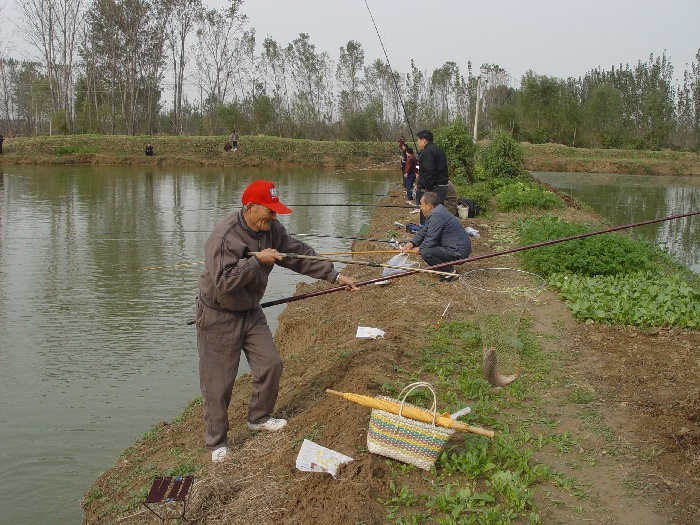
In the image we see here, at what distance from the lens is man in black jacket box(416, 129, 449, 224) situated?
41.5 feet

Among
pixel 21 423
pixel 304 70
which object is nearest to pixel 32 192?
pixel 21 423

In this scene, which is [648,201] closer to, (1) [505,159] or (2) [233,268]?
(1) [505,159]

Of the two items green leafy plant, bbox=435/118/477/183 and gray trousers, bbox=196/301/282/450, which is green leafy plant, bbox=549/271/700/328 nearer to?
gray trousers, bbox=196/301/282/450

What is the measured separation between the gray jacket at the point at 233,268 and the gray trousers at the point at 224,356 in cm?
11

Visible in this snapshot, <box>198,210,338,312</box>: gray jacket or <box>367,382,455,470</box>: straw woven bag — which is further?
<box>198,210,338,312</box>: gray jacket

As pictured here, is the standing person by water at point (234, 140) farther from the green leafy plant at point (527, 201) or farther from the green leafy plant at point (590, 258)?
the green leafy plant at point (590, 258)

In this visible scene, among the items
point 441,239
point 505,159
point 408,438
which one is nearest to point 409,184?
point 505,159

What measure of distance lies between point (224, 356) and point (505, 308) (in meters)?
2.51

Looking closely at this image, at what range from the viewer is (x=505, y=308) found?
6223 mm

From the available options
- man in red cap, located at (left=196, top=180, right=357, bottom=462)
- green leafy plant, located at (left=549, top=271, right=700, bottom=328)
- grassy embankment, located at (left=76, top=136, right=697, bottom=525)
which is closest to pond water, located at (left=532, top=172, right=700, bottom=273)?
green leafy plant, located at (left=549, top=271, right=700, bottom=328)

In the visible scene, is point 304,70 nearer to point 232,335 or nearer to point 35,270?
point 35,270

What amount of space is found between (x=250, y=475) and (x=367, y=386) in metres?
1.26

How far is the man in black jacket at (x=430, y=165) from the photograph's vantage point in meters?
12.7

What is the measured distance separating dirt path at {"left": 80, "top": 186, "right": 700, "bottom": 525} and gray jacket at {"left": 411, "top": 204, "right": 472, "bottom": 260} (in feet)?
3.92
